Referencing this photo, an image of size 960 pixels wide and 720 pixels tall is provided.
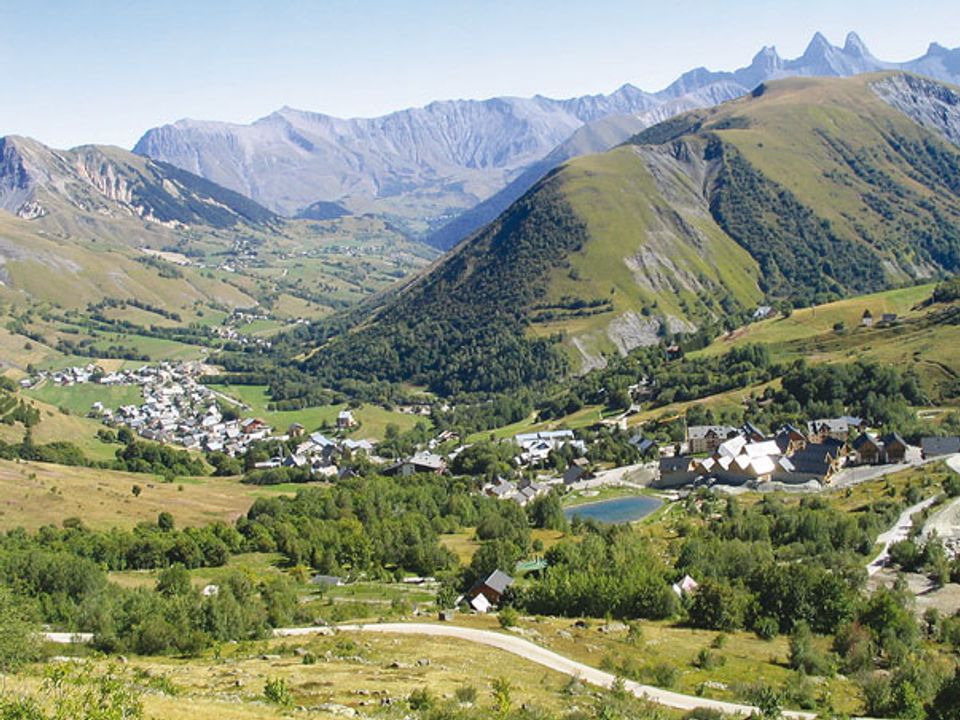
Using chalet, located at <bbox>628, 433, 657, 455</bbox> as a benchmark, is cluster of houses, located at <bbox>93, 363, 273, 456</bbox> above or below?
above

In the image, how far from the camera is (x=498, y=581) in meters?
63.7

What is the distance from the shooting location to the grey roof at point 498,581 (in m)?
62.9

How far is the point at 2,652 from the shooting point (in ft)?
120

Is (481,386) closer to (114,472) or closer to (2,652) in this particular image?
(114,472)

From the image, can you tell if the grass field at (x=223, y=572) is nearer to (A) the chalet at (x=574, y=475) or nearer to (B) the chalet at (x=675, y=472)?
→ (A) the chalet at (x=574, y=475)

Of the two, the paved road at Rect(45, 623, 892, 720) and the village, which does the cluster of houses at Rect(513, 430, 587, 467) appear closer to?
the village

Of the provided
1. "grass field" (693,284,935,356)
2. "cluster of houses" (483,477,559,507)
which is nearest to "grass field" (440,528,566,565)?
"cluster of houses" (483,477,559,507)

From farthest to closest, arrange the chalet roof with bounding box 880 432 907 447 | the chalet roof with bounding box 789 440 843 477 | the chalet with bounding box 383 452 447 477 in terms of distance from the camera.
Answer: the chalet with bounding box 383 452 447 477 < the chalet roof with bounding box 789 440 843 477 < the chalet roof with bounding box 880 432 907 447

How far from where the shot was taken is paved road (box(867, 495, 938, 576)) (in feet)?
229

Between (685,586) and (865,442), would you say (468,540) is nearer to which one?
(685,586)

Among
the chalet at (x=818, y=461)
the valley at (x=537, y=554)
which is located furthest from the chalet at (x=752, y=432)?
the chalet at (x=818, y=461)

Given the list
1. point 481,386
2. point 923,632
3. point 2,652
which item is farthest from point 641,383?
point 2,652

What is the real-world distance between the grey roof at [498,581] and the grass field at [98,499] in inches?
1589

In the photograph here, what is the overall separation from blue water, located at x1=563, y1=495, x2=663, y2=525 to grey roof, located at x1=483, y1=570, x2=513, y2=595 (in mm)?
32850
